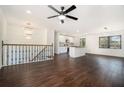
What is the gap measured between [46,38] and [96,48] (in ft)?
18.9

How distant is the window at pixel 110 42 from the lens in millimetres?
8438

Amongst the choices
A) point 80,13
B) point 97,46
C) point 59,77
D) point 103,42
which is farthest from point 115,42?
point 59,77

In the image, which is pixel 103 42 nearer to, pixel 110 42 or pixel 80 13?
pixel 110 42

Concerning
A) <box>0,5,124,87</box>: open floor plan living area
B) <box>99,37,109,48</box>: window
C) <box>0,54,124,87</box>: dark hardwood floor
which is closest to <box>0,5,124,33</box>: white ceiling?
<box>0,5,124,87</box>: open floor plan living area

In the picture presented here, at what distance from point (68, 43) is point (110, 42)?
5308 mm

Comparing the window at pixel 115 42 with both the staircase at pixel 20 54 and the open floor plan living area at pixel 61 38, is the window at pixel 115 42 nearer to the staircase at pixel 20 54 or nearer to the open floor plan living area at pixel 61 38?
the open floor plan living area at pixel 61 38

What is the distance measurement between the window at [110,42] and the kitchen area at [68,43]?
211cm

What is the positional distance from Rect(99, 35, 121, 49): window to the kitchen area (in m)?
2.11

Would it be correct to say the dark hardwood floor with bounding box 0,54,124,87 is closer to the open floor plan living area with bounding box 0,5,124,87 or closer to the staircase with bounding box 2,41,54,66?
the open floor plan living area with bounding box 0,5,124,87

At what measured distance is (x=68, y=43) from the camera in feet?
41.3
